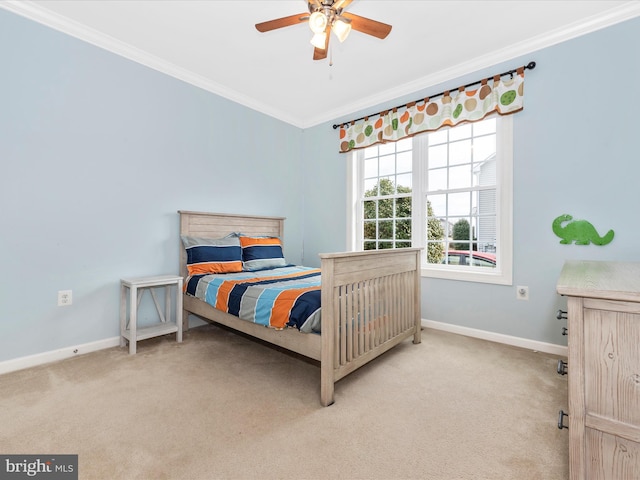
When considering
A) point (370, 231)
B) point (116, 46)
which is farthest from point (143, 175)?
point (370, 231)

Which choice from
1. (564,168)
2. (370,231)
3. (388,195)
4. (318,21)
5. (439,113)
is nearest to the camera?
(318,21)

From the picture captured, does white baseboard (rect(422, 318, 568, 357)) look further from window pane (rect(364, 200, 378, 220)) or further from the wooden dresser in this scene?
the wooden dresser

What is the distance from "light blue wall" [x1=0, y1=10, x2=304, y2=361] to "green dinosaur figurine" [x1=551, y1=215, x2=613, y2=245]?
10.7 ft

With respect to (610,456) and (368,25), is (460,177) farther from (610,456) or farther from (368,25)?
(610,456)

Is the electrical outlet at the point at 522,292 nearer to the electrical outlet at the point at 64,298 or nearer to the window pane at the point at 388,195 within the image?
the window pane at the point at 388,195

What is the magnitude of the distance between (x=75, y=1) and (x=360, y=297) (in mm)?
2923

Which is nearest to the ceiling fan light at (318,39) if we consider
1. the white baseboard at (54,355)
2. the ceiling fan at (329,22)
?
the ceiling fan at (329,22)

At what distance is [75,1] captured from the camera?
7.07 ft

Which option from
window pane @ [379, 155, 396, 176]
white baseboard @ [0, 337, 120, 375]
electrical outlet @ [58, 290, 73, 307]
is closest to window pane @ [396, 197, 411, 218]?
window pane @ [379, 155, 396, 176]

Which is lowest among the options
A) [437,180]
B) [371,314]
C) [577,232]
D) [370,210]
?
[371,314]

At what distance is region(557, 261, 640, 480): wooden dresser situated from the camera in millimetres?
923

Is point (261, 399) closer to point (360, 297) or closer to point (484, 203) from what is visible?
point (360, 297)

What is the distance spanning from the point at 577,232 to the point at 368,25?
7.22 ft

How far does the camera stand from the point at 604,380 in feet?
3.16
